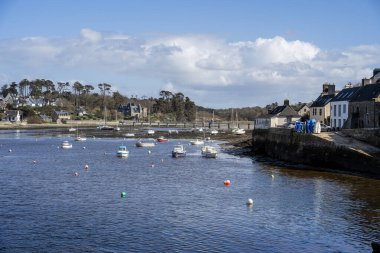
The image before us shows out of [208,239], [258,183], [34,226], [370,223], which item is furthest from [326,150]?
[34,226]

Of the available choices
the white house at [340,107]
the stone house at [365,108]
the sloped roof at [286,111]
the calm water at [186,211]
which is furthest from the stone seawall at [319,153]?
the sloped roof at [286,111]

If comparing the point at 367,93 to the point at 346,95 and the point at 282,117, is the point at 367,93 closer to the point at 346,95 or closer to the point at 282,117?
the point at 346,95

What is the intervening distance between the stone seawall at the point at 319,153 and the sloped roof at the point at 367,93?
9.59m

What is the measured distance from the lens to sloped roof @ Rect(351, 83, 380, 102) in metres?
56.7

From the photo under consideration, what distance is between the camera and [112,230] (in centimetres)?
2528

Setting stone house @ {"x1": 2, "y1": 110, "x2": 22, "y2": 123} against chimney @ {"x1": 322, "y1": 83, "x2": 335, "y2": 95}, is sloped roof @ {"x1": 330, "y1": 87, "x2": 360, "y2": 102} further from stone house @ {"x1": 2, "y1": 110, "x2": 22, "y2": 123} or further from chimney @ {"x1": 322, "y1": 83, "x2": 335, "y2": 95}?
stone house @ {"x1": 2, "y1": 110, "x2": 22, "y2": 123}

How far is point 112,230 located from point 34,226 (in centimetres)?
425

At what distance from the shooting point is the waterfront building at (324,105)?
246 feet

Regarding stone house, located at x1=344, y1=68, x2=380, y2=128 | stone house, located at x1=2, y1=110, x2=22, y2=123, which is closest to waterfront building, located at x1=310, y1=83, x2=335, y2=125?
stone house, located at x1=344, y1=68, x2=380, y2=128

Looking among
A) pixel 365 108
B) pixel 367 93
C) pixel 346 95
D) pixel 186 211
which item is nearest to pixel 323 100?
pixel 346 95

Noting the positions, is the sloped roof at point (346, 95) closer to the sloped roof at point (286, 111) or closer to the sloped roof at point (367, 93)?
the sloped roof at point (367, 93)

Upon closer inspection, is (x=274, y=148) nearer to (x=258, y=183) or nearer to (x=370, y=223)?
(x=258, y=183)

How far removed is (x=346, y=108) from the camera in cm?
6444

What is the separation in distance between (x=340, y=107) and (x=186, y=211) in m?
42.8
